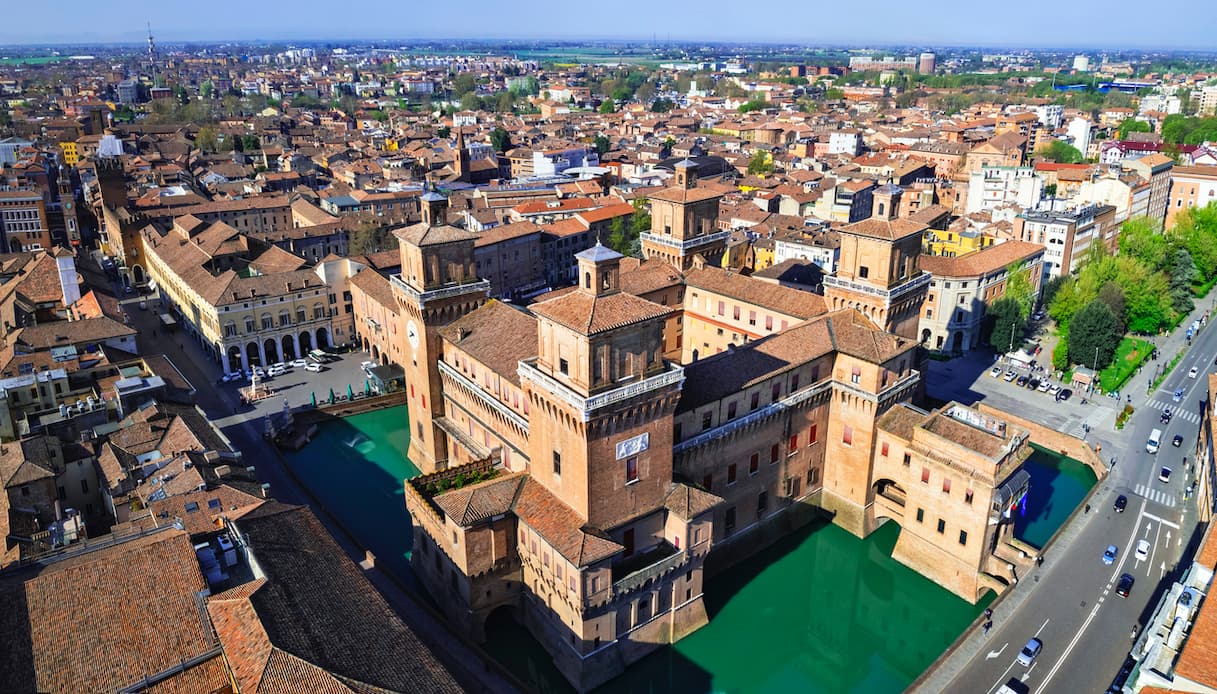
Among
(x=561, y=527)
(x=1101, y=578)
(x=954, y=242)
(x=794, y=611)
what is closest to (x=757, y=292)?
(x=794, y=611)

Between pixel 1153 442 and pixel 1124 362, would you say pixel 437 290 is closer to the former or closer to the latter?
pixel 1153 442

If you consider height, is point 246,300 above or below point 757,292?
below

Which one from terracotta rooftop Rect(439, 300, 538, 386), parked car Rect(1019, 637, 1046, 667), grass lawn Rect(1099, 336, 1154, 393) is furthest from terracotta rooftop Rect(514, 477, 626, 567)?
grass lawn Rect(1099, 336, 1154, 393)

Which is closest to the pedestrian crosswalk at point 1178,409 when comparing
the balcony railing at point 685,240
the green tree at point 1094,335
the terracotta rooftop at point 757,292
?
the green tree at point 1094,335

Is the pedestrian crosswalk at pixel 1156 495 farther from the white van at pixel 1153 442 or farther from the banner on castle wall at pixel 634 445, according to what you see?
the banner on castle wall at pixel 634 445

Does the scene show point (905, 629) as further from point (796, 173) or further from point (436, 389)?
point (796, 173)

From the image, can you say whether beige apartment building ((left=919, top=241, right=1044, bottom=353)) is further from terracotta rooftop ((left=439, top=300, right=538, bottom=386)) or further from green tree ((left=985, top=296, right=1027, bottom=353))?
terracotta rooftop ((left=439, top=300, right=538, bottom=386))

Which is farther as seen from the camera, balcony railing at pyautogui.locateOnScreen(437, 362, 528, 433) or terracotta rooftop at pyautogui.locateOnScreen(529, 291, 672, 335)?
balcony railing at pyautogui.locateOnScreen(437, 362, 528, 433)

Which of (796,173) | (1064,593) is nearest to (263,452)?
(1064,593)
